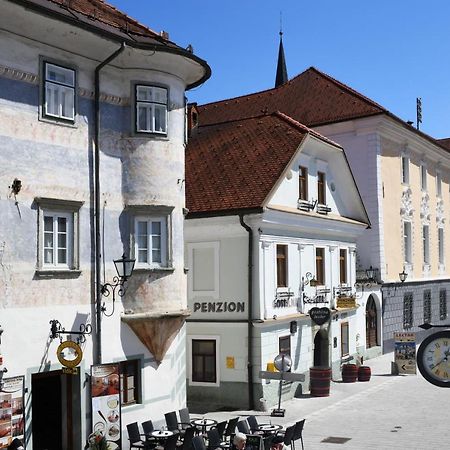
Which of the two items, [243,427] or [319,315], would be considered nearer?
[243,427]

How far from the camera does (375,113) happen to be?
112ft

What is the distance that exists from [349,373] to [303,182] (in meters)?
7.68

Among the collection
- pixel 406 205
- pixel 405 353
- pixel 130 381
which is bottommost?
pixel 405 353

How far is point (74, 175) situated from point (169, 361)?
5.42 metres

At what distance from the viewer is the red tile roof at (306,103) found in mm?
35438

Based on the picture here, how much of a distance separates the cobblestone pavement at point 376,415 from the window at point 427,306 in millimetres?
13233

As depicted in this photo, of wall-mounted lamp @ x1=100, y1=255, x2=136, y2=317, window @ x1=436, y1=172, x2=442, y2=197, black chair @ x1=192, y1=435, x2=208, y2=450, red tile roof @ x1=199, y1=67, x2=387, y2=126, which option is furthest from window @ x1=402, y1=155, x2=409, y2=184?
black chair @ x1=192, y1=435, x2=208, y2=450

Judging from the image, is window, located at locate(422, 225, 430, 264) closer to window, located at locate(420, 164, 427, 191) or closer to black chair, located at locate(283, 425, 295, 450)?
window, located at locate(420, 164, 427, 191)

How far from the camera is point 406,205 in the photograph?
125ft

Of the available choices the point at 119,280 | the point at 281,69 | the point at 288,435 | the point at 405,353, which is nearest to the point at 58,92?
the point at 119,280

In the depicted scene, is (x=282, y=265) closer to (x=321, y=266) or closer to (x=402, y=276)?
(x=321, y=266)

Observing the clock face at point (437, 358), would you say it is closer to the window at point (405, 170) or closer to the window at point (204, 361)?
the window at point (204, 361)

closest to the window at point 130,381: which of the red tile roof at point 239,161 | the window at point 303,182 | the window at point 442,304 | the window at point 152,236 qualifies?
the window at point 152,236

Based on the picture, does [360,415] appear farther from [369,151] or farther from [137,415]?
[369,151]
